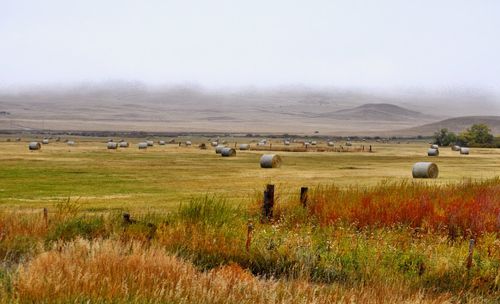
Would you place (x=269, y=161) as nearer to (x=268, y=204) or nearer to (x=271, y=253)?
(x=268, y=204)

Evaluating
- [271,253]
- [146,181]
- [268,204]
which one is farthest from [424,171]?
[271,253]

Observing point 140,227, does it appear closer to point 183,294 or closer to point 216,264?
point 216,264

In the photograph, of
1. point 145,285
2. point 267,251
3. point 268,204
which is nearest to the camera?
point 145,285

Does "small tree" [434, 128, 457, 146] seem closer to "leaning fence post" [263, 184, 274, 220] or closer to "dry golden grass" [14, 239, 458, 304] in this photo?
"leaning fence post" [263, 184, 274, 220]

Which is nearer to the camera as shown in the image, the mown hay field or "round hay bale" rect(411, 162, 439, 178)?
the mown hay field

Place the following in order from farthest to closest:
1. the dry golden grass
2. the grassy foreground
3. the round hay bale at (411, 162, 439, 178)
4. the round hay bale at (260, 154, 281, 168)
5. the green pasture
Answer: the round hay bale at (260, 154, 281, 168), the round hay bale at (411, 162, 439, 178), the green pasture, the grassy foreground, the dry golden grass

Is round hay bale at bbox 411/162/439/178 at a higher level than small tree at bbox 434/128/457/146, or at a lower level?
higher

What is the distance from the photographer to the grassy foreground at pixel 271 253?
9773 mm

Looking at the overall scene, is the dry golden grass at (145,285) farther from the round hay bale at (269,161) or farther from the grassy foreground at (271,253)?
the round hay bale at (269,161)

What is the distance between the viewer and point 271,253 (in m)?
13.8

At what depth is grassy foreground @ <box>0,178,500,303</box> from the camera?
977 cm

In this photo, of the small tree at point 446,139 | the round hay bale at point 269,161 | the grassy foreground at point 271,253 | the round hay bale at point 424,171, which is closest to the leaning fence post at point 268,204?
the grassy foreground at point 271,253

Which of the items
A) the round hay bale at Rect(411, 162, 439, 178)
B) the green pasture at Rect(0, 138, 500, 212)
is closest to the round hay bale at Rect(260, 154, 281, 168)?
the green pasture at Rect(0, 138, 500, 212)

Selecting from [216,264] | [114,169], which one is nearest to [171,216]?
[216,264]
